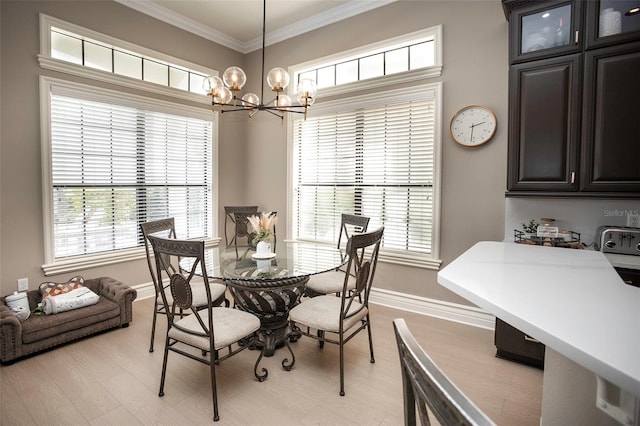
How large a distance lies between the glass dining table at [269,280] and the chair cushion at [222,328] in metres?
0.23

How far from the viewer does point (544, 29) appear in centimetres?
254

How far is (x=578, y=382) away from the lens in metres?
1.27

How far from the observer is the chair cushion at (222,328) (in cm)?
204

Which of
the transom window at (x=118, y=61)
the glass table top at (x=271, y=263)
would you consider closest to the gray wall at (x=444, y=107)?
the transom window at (x=118, y=61)

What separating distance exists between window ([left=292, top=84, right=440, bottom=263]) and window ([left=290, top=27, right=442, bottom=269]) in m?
0.01

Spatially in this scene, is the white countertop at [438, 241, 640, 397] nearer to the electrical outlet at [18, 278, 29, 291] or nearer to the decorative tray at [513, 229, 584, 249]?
the decorative tray at [513, 229, 584, 249]

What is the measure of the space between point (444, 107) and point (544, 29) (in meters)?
1.00

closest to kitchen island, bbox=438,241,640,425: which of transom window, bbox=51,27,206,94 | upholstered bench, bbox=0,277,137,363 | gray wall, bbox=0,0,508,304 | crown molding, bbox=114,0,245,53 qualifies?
gray wall, bbox=0,0,508,304

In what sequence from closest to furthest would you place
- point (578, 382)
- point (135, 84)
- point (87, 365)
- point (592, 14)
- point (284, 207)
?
1. point (578, 382)
2. point (592, 14)
3. point (87, 365)
4. point (135, 84)
5. point (284, 207)

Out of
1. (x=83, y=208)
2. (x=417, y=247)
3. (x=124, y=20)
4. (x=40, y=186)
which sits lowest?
(x=417, y=247)

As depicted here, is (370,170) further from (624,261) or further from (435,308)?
(624,261)

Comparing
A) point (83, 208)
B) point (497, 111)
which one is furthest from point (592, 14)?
point (83, 208)

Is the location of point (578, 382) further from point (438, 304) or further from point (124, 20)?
point (124, 20)

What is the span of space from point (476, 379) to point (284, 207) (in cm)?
308
